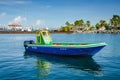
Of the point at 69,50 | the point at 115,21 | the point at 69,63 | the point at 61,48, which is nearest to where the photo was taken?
the point at 69,63

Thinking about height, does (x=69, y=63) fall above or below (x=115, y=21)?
below

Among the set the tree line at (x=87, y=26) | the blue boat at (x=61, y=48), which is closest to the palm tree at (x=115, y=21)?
the tree line at (x=87, y=26)

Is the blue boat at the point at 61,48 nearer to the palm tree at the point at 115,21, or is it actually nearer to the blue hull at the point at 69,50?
the blue hull at the point at 69,50

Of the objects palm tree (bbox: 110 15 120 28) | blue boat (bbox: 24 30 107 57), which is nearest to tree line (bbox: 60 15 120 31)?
palm tree (bbox: 110 15 120 28)

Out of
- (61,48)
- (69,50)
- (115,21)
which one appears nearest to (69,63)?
→ (69,50)

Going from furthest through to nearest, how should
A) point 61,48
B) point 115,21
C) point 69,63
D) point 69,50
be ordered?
point 115,21, point 61,48, point 69,50, point 69,63

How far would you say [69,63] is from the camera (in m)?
22.2

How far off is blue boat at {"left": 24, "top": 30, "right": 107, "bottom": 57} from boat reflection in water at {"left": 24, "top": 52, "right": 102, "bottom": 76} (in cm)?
60

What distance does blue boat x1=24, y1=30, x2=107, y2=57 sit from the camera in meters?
23.8

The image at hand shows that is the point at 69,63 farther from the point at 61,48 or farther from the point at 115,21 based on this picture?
the point at 115,21

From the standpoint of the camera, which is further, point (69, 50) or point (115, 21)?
point (115, 21)

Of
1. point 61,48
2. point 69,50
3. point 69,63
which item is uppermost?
point 61,48

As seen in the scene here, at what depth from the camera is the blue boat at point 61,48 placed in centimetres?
2376

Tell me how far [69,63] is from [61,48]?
381cm
